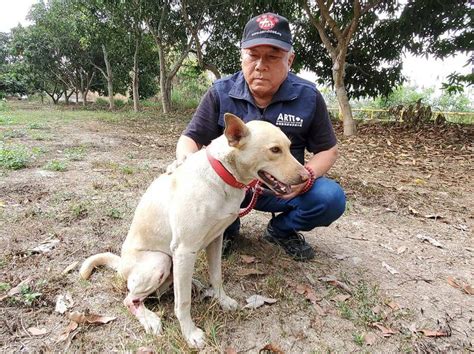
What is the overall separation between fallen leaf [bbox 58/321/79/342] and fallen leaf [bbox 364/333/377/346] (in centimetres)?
187

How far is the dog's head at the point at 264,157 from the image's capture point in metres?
1.96

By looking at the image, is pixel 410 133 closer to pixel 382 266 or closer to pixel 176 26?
pixel 382 266

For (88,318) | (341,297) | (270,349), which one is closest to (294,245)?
(341,297)

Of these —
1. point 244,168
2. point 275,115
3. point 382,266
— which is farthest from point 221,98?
point 382,266

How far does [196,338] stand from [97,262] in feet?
3.53

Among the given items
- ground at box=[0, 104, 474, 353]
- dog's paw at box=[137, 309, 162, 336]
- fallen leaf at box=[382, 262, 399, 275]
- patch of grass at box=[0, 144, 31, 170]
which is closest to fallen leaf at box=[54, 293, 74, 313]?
ground at box=[0, 104, 474, 353]

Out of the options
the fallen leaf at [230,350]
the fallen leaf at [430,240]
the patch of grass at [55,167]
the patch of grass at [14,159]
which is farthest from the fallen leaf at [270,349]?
the patch of grass at [14,159]

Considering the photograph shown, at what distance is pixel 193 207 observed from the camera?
1.96 m

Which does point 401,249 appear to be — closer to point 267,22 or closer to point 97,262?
point 267,22

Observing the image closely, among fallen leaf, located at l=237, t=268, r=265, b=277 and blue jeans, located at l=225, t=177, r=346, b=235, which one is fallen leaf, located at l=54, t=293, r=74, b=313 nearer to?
fallen leaf, located at l=237, t=268, r=265, b=277

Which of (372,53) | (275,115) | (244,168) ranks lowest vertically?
(244,168)

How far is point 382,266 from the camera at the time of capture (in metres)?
3.14

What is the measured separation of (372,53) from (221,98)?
11633mm

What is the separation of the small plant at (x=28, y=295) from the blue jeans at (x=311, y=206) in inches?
76.5
